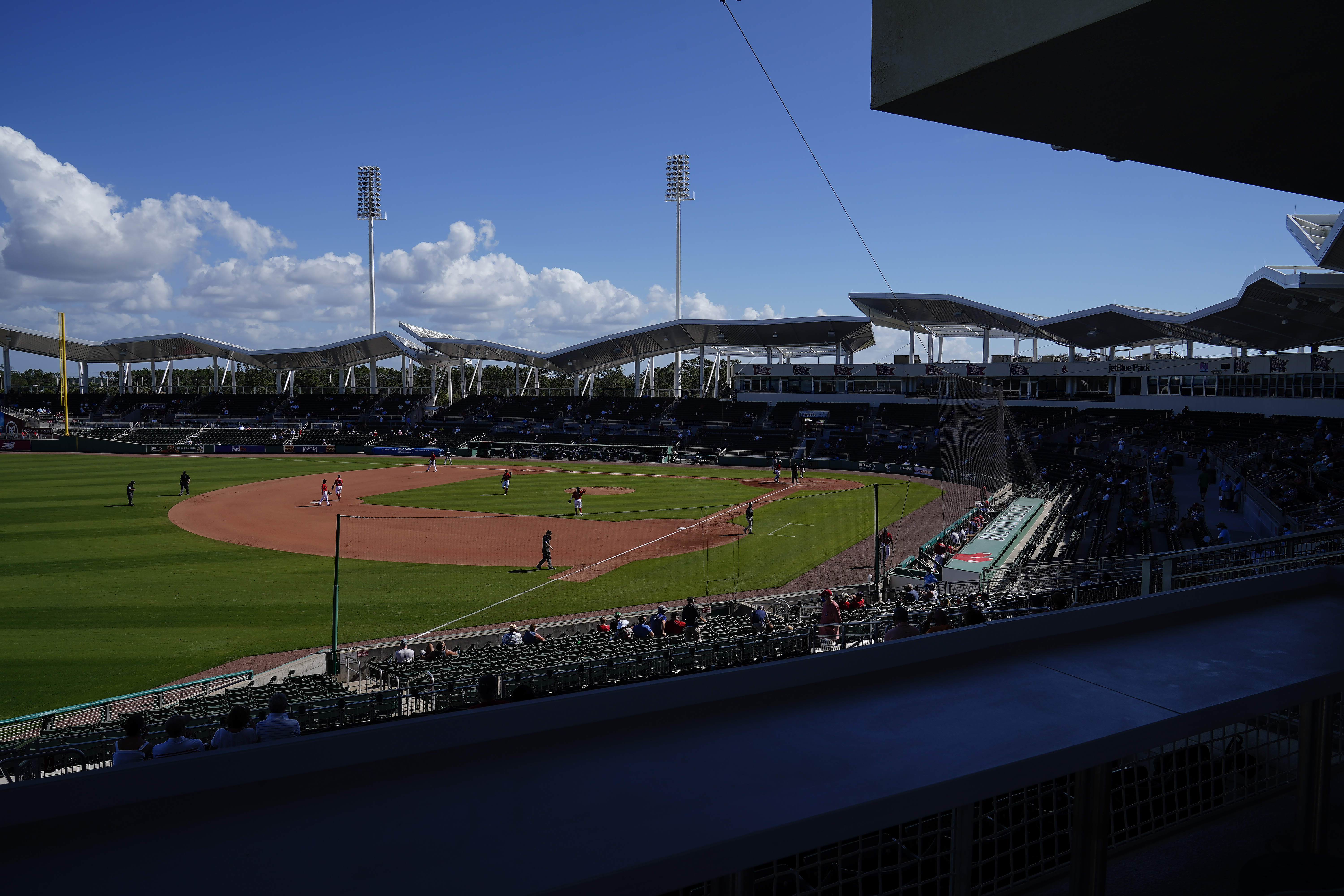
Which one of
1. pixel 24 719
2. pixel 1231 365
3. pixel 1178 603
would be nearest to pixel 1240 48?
pixel 1178 603

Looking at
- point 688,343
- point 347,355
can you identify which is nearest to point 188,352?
point 347,355

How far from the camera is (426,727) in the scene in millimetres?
2520

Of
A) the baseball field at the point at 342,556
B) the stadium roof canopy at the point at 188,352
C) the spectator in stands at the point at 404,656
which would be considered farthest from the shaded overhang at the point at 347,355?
the spectator in stands at the point at 404,656

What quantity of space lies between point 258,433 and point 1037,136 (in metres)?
78.4

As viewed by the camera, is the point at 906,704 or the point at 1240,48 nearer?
the point at 906,704

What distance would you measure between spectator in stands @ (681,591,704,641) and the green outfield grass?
602 inches

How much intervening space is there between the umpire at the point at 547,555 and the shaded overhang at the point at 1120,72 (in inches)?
825

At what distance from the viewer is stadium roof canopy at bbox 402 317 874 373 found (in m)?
69.4

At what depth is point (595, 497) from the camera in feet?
127

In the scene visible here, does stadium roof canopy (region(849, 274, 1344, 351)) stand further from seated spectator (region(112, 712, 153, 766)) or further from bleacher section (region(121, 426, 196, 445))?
bleacher section (region(121, 426, 196, 445))

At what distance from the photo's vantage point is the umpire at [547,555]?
24109mm

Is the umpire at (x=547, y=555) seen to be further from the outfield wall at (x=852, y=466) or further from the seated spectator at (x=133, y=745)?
the outfield wall at (x=852, y=466)

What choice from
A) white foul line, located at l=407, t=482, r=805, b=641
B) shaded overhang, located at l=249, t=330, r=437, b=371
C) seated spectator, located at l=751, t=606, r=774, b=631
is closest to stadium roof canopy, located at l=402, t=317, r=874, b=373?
shaded overhang, located at l=249, t=330, r=437, b=371

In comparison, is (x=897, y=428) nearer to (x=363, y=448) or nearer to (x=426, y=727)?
(x=363, y=448)
